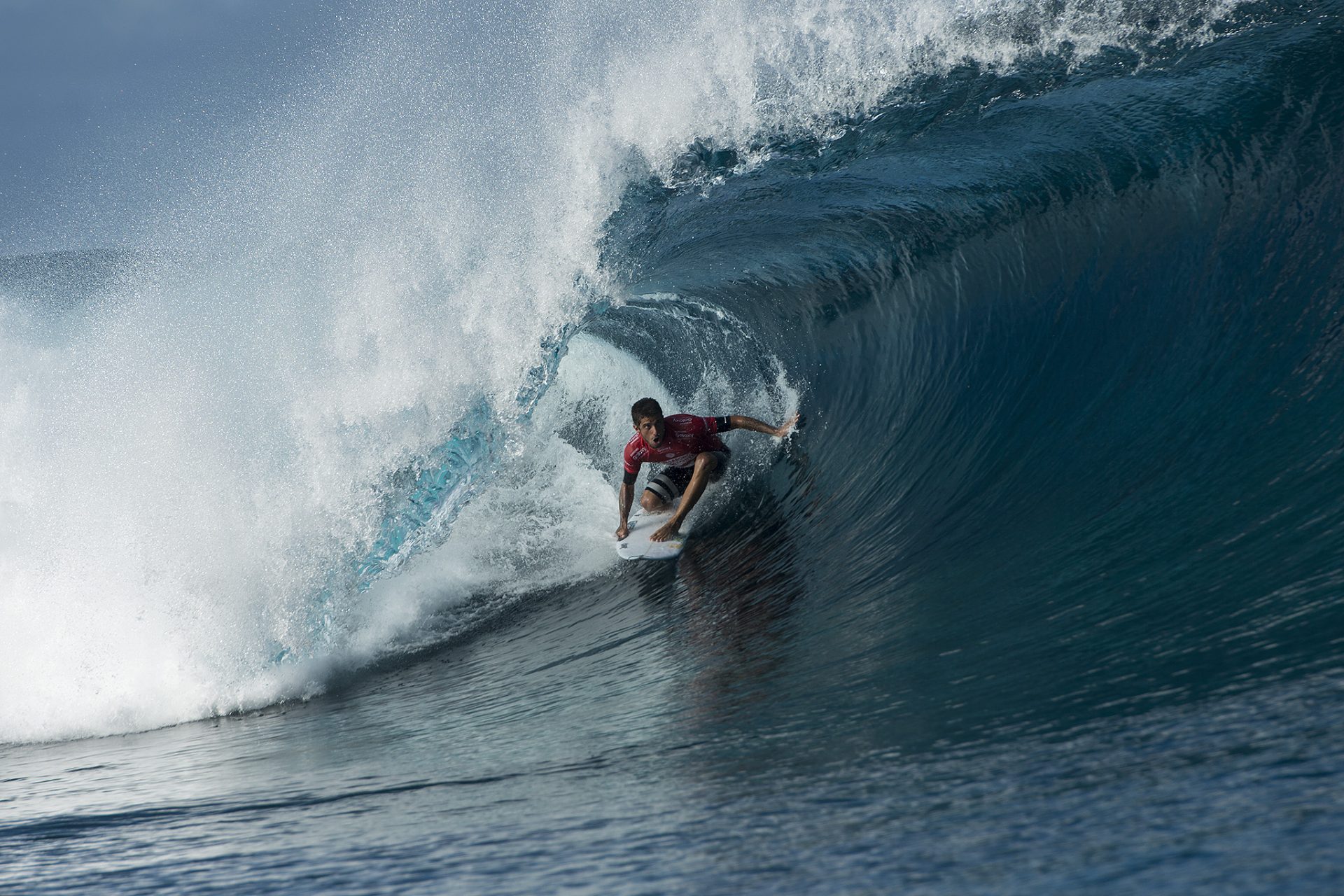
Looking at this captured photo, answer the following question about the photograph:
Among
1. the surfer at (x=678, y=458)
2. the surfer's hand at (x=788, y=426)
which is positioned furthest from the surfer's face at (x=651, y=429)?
the surfer's hand at (x=788, y=426)

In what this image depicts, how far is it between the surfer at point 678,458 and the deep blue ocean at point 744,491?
31 cm

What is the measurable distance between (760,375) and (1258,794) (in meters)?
7.08

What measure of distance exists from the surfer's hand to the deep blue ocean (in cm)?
16

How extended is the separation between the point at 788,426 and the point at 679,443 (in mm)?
956

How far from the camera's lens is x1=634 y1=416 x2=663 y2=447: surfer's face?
22.5ft

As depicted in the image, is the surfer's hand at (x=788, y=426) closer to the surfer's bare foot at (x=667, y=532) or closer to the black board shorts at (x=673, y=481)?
the black board shorts at (x=673, y=481)

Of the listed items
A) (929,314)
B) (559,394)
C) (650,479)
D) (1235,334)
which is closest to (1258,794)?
(1235,334)

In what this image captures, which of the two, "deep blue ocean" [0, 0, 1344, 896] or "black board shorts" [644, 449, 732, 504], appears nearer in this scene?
"deep blue ocean" [0, 0, 1344, 896]

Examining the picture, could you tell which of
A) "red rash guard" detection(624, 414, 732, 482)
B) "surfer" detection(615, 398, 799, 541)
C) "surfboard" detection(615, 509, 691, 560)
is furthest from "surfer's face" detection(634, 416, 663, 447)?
"surfboard" detection(615, 509, 691, 560)

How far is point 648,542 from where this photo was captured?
716cm

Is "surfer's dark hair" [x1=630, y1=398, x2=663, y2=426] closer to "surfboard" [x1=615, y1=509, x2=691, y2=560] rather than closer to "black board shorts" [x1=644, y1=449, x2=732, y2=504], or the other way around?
"black board shorts" [x1=644, y1=449, x2=732, y2=504]

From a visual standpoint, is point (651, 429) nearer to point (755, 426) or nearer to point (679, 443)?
point (679, 443)

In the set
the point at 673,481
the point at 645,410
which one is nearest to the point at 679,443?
the point at 673,481

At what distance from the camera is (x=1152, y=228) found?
7188 mm
